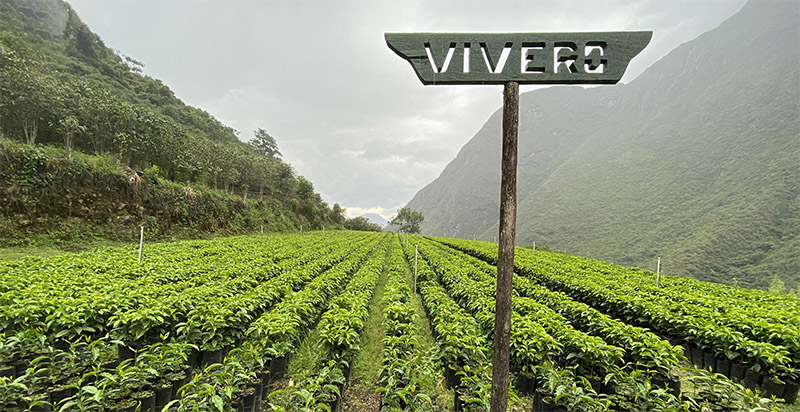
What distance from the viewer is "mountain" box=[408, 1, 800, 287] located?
33.1 meters

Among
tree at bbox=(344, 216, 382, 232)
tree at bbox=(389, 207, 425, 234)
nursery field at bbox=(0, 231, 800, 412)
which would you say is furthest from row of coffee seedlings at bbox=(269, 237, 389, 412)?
tree at bbox=(389, 207, 425, 234)

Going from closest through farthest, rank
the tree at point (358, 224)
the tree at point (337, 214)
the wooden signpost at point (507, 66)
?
the wooden signpost at point (507, 66)
the tree at point (337, 214)
the tree at point (358, 224)

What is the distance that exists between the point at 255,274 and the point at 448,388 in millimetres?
5566

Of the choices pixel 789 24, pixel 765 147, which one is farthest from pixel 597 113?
pixel 765 147

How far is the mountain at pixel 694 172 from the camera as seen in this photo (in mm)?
33125

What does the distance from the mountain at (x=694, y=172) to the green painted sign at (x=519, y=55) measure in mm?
38736

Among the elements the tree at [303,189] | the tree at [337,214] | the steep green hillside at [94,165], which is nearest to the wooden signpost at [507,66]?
the steep green hillside at [94,165]

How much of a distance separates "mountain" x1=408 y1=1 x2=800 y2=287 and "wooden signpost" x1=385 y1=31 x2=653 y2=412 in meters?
38.7

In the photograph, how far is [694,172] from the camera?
50.9 m

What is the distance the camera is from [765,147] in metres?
43.4

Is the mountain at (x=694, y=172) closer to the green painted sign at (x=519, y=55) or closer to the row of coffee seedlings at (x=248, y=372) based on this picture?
the row of coffee seedlings at (x=248, y=372)

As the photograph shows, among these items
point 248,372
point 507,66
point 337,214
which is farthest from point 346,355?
point 337,214

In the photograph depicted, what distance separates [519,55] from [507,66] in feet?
0.41

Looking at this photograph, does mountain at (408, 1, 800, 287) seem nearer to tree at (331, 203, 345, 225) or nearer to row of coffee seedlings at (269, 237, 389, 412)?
tree at (331, 203, 345, 225)
